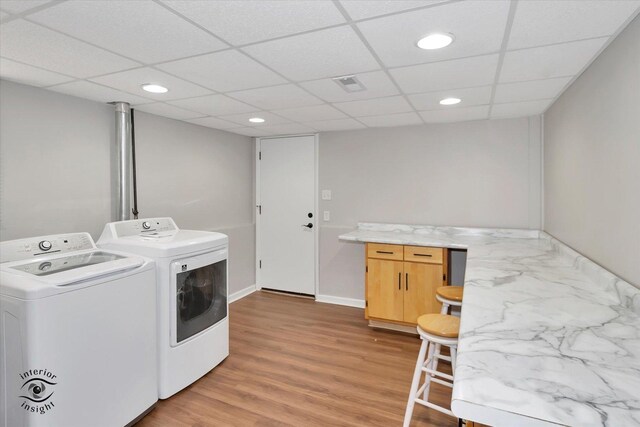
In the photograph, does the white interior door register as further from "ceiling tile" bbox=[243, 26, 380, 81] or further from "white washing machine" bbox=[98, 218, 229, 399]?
"ceiling tile" bbox=[243, 26, 380, 81]

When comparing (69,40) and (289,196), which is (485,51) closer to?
(69,40)

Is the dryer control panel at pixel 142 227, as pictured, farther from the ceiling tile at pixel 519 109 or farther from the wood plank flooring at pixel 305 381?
the ceiling tile at pixel 519 109

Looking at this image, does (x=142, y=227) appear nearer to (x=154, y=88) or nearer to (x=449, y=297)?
(x=154, y=88)

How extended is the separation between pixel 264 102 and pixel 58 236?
180 centimetres

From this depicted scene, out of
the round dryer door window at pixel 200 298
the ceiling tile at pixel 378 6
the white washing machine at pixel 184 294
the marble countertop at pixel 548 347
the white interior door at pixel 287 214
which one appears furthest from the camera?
the white interior door at pixel 287 214

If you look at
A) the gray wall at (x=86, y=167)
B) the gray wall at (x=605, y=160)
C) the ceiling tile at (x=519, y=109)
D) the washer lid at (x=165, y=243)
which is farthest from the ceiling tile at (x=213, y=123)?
the gray wall at (x=605, y=160)

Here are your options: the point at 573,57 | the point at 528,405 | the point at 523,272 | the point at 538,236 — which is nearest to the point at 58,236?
the point at 528,405

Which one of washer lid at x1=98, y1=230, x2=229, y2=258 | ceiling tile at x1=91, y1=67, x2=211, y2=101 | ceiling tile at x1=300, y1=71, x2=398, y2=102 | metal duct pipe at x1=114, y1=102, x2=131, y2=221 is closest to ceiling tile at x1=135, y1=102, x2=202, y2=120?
metal duct pipe at x1=114, y1=102, x2=131, y2=221

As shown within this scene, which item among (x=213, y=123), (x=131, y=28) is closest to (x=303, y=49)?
(x=131, y=28)

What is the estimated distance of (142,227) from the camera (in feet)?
9.31

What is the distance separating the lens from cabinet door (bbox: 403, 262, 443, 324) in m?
3.19

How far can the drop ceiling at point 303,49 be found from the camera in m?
1.41

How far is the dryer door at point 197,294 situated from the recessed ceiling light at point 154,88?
1.28 meters

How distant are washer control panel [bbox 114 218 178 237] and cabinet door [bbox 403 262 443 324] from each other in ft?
7.65
